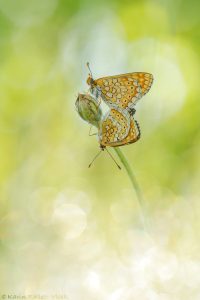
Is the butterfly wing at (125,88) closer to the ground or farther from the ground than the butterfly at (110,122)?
farther from the ground

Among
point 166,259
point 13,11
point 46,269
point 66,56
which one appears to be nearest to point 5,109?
point 66,56

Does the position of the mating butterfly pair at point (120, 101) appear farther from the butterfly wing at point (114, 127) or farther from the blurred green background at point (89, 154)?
the blurred green background at point (89, 154)

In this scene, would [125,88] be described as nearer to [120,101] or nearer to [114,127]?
[120,101]

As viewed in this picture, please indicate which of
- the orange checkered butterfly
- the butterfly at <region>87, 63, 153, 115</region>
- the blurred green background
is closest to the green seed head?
the orange checkered butterfly

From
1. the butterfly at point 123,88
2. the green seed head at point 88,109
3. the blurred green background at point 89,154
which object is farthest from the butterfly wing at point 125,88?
the blurred green background at point 89,154

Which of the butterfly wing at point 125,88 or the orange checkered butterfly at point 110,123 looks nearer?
the orange checkered butterfly at point 110,123

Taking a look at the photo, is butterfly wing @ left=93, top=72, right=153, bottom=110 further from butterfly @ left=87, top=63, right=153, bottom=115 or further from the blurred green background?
the blurred green background

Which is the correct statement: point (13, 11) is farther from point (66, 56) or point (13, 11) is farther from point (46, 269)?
point (46, 269)
